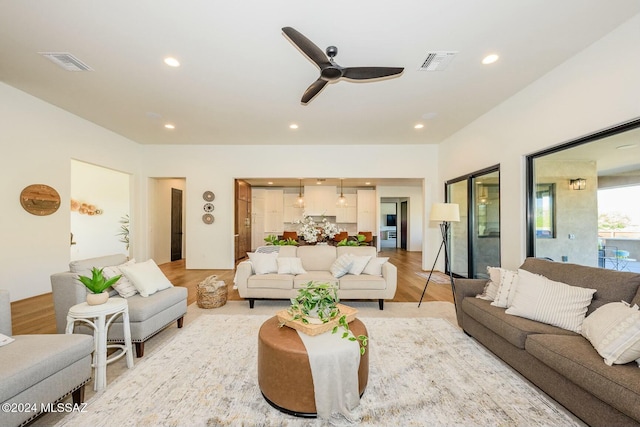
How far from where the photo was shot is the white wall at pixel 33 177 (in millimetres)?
3768

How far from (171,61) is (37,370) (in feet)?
9.93

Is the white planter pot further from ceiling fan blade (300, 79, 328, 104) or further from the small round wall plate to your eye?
the small round wall plate

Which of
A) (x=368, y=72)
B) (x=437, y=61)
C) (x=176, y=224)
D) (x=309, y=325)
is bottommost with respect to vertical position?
(x=309, y=325)

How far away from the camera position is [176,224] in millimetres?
8219

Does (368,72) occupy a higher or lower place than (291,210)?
higher

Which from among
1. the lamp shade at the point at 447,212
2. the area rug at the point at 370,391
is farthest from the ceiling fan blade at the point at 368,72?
the area rug at the point at 370,391

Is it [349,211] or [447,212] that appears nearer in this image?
[447,212]

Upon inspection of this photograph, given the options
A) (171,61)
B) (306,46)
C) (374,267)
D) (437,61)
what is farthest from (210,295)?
(437,61)

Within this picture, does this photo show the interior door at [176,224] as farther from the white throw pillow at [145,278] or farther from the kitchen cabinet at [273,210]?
the white throw pillow at [145,278]

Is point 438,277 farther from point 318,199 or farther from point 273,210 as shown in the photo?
point 273,210

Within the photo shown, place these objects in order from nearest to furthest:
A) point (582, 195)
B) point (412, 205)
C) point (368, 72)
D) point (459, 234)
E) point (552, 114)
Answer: point (368, 72)
point (582, 195)
point (552, 114)
point (459, 234)
point (412, 205)

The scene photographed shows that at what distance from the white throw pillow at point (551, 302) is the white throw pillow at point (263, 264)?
288 centimetres

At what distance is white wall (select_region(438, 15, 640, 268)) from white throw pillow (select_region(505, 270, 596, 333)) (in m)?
1.66

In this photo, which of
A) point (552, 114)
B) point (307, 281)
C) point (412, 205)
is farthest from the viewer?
point (412, 205)
